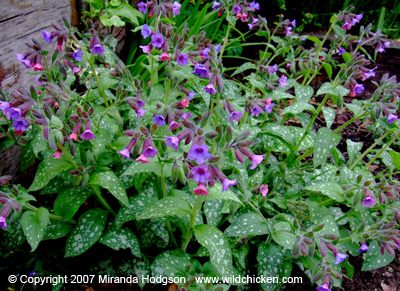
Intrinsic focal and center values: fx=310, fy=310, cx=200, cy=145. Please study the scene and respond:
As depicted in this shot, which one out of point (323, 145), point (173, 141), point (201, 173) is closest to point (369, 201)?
point (323, 145)

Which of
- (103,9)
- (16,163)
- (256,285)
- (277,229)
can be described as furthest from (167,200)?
(103,9)

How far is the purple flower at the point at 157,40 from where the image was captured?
153 centimetres

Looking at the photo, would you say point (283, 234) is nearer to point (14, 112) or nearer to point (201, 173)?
point (201, 173)

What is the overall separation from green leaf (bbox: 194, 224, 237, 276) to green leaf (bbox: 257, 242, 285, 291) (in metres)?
0.24

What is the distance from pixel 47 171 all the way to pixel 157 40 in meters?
0.86

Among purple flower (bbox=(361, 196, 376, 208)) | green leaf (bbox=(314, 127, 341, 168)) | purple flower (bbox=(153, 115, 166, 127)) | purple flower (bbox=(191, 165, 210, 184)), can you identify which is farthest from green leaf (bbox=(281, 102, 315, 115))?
purple flower (bbox=(191, 165, 210, 184))

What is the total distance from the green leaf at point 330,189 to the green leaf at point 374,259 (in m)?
0.40

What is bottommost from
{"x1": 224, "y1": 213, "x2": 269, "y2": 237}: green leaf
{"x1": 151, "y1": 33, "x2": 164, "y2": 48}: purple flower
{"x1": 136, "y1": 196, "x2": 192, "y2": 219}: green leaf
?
{"x1": 224, "y1": 213, "x2": 269, "y2": 237}: green leaf

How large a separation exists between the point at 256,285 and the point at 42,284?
129 centimetres

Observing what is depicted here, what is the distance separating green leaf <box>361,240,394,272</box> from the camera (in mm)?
1806

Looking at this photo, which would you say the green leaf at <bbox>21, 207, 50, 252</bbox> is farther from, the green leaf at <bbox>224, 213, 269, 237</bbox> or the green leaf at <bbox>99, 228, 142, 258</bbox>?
the green leaf at <bbox>224, 213, 269, 237</bbox>

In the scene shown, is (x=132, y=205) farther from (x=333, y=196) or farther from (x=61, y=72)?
(x=333, y=196)

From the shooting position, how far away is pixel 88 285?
73.4 inches

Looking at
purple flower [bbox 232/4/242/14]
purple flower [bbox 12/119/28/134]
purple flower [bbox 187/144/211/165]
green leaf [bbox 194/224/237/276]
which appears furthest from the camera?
purple flower [bbox 232/4/242/14]
